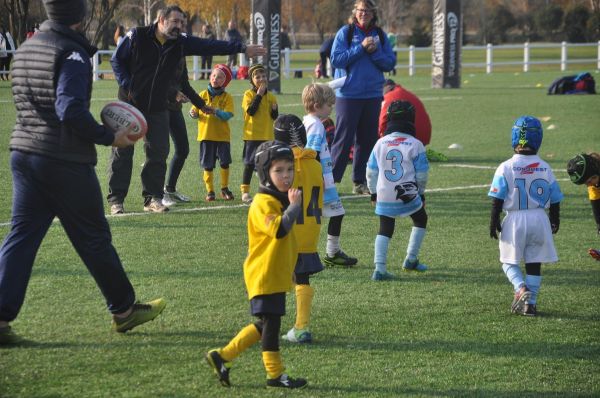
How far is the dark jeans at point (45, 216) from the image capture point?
6184 mm

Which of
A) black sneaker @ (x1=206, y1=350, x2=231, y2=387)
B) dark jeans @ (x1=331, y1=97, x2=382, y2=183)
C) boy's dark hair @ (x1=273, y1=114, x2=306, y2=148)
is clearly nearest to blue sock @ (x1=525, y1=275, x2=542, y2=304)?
boy's dark hair @ (x1=273, y1=114, x2=306, y2=148)

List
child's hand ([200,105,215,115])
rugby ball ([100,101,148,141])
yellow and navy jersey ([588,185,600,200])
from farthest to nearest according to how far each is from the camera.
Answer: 1. child's hand ([200,105,215,115])
2. yellow and navy jersey ([588,185,600,200])
3. rugby ball ([100,101,148,141])

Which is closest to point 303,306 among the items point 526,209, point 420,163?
point 526,209

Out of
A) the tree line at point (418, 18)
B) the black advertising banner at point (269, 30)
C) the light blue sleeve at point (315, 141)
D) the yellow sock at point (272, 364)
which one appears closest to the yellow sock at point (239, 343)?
the yellow sock at point (272, 364)

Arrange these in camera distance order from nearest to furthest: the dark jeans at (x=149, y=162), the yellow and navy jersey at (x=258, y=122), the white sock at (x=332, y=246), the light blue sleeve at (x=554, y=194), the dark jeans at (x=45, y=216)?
the dark jeans at (x=45, y=216)
the light blue sleeve at (x=554, y=194)
the white sock at (x=332, y=246)
the dark jeans at (x=149, y=162)
the yellow and navy jersey at (x=258, y=122)

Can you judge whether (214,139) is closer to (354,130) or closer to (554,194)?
(354,130)

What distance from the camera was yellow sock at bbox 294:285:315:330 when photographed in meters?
6.45

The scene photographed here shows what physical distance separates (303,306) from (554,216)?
2.15 m

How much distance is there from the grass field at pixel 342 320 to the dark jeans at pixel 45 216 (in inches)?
16.8

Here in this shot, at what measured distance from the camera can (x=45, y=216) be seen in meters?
6.34

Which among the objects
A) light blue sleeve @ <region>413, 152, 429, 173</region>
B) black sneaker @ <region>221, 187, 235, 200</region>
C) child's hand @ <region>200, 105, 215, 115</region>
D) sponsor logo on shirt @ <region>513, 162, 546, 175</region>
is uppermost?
child's hand @ <region>200, 105, 215, 115</region>

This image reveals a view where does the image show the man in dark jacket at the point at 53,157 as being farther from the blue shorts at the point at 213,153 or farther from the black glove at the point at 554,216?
the blue shorts at the point at 213,153

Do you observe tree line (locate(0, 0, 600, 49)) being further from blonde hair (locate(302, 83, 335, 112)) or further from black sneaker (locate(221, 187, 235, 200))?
blonde hair (locate(302, 83, 335, 112))

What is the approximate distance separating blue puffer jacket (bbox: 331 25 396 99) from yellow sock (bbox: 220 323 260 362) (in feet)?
23.2
